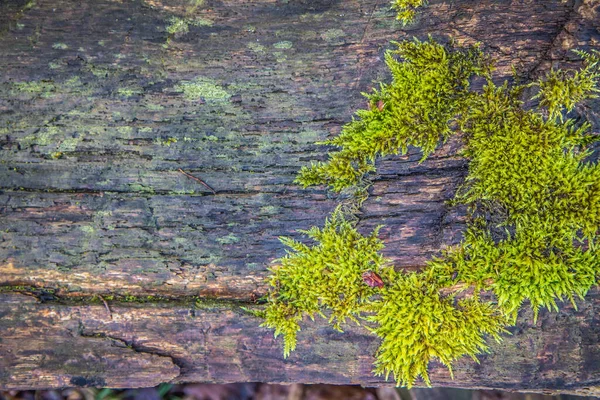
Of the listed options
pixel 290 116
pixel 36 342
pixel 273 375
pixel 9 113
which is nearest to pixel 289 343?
pixel 273 375

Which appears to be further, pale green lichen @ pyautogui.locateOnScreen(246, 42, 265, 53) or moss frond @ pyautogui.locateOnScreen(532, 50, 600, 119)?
pale green lichen @ pyautogui.locateOnScreen(246, 42, 265, 53)

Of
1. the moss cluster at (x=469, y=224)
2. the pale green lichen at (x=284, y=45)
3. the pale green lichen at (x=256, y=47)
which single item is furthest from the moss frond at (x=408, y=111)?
the pale green lichen at (x=256, y=47)

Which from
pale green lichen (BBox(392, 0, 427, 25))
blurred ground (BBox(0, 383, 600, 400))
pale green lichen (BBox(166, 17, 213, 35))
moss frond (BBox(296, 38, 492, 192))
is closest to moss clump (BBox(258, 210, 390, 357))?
moss frond (BBox(296, 38, 492, 192))

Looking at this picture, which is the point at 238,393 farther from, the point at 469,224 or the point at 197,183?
the point at 469,224

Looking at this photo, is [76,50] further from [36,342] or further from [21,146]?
[36,342]

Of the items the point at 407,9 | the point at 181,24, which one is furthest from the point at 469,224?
the point at 181,24

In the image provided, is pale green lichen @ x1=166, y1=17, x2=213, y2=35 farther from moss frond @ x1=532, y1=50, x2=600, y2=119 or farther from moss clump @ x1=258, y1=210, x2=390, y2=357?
moss frond @ x1=532, y1=50, x2=600, y2=119
